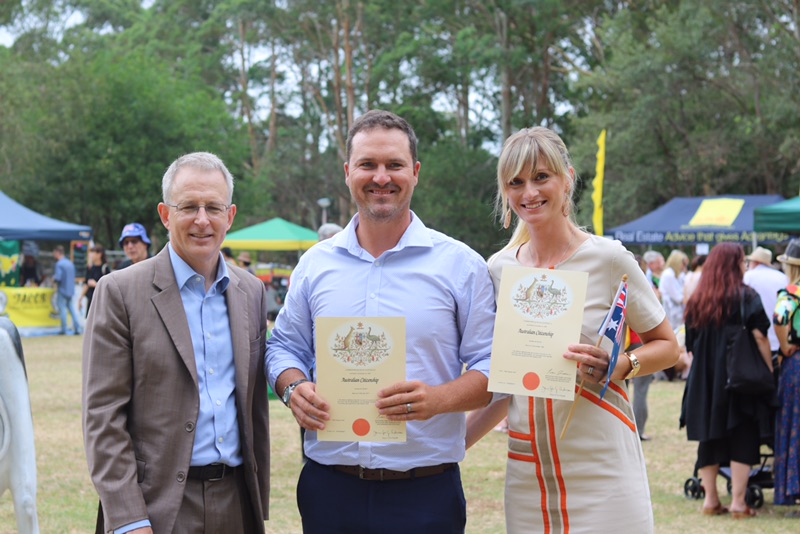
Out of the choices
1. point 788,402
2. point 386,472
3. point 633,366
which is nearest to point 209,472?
point 386,472

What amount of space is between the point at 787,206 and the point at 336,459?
30.9 ft

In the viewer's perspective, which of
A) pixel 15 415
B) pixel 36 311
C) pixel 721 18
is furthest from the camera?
pixel 721 18

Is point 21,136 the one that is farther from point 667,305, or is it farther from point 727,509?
point 727,509

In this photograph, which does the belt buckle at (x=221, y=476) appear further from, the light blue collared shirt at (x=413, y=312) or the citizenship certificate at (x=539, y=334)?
the citizenship certificate at (x=539, y=334)

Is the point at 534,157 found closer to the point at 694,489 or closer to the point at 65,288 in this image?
the point at 694,489

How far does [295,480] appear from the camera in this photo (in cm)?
866

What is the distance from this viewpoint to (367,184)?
3246 millimetres

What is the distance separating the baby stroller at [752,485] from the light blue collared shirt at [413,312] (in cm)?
540

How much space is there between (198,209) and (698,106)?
30.0 m

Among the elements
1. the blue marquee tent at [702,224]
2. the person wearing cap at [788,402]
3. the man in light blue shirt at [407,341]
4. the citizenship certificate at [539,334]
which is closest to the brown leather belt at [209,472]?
the man in light blue shirt at [407,341]

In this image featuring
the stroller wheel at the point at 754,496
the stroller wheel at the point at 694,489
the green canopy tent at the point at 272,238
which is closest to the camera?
the stroller wheel at the point at 754,496

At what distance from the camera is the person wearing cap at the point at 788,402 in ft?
23.9

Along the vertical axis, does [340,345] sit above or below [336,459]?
above

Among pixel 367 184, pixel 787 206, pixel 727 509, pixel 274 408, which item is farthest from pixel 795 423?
pixel 274 408
